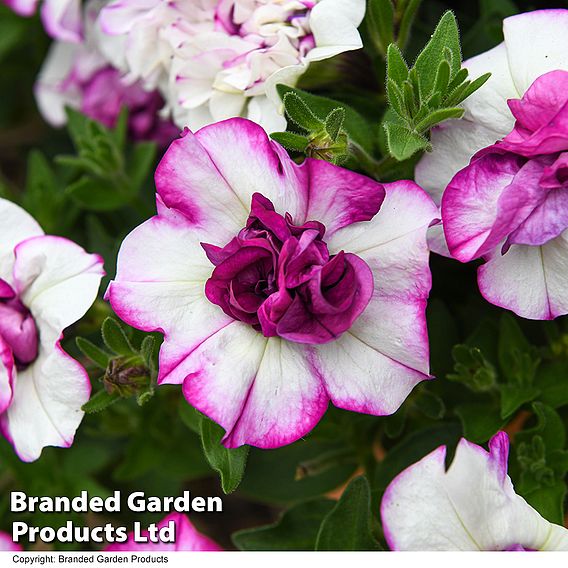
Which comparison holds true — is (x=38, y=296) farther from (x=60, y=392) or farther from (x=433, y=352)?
(x=433, y=352)

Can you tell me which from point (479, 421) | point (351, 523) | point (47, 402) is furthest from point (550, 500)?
point (47, 402)

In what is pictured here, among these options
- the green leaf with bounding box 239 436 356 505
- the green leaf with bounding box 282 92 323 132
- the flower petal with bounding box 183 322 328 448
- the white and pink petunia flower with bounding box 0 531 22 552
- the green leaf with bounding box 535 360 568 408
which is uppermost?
the green leaf with bounding box 282 92 323 132

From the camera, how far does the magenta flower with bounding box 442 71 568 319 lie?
0.76 meters

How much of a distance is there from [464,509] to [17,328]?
48 cm

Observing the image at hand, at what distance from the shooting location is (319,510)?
1104mm

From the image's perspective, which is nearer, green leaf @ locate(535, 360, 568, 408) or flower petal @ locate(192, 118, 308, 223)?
flower petal @ locate(192, 118, 308, 223)

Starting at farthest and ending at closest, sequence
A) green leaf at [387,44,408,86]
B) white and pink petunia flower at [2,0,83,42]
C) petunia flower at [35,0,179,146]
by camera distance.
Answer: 1. petunia flower at [35,0,179,146]
2. white and pink petunia flower at [2,0,83,42]
3. green leaf at [387,44,408,86]

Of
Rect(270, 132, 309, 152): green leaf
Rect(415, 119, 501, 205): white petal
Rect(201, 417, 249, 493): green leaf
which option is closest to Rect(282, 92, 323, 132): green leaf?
Rect(270, 132, 309, 152): green leaf

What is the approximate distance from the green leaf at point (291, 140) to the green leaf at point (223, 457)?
0.30 metres

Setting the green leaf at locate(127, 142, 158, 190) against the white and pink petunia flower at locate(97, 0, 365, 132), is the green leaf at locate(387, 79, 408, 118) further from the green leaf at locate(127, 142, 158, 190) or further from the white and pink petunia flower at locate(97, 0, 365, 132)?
the green leaf at locate(127, 142, 158, 190)

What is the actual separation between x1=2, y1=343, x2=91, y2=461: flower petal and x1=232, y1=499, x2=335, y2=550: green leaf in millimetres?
279

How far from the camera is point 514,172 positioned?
79 centimetres

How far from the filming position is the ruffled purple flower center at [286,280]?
737mm

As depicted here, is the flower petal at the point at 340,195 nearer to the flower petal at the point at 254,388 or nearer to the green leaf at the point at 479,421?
the flower petal at the point at 254,388
